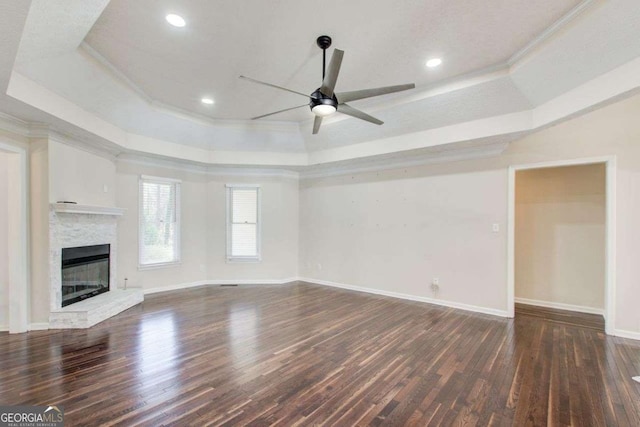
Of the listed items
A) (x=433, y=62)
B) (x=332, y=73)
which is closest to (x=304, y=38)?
(x=332, y=73)

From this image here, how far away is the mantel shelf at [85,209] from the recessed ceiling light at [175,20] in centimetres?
293

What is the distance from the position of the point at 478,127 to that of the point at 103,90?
516 centimetres

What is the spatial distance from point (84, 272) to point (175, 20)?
4.06m

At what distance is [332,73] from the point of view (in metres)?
2.69

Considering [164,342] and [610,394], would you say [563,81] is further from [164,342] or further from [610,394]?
[164,342]

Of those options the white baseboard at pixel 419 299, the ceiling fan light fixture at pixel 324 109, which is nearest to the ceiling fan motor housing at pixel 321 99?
the ceiling fan light fixture at pixel 324 109

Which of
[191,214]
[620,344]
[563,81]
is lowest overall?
[620,344]

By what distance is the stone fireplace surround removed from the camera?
4.07 metres

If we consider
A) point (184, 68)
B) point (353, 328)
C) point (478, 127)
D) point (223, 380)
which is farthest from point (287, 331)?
point (478, 127)

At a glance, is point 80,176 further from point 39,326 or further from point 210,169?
point 210,169

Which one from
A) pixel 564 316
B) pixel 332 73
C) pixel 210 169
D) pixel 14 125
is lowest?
pixel 564 316

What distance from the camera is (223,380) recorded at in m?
2.75

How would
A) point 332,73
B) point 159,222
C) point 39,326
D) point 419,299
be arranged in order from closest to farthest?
point 332,73
point 39,326
point 419,299
point 159,222

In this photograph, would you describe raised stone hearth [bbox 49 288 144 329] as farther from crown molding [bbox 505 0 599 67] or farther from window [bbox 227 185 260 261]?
crown molding [bbox 505 0 599 67]
